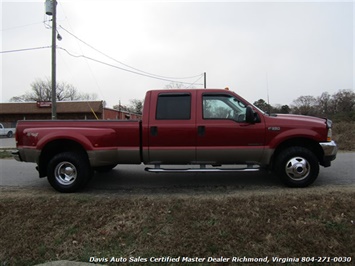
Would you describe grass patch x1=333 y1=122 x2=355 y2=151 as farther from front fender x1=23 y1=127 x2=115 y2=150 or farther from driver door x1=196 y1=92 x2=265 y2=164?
front fender x1=23 y1=127 x2=115 y2=150

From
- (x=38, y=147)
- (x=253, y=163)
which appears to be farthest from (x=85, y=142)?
(x=253, y=163)

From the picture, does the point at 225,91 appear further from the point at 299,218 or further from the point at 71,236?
the point at 71,236

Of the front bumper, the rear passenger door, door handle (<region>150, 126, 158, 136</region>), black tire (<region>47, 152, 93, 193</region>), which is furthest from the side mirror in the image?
black tire (<region>47, 152, 93, 193</region>)

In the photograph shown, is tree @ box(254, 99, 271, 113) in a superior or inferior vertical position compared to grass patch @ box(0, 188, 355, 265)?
superior

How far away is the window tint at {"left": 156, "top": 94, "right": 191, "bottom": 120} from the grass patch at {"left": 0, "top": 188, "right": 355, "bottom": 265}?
157 cm

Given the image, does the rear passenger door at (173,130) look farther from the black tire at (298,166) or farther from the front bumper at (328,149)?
the front bumper at (328,149)

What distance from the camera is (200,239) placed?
3.40m

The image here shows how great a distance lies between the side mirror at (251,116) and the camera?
5051mm

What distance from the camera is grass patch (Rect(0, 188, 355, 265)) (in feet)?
10.8

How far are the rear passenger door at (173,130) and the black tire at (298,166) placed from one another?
169 cm

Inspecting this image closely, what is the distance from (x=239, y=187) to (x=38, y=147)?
158 inches

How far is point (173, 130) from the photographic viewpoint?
5.21 m


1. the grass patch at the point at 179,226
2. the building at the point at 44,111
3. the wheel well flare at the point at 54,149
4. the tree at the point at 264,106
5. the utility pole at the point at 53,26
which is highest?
the utility pole at the point at 53,26

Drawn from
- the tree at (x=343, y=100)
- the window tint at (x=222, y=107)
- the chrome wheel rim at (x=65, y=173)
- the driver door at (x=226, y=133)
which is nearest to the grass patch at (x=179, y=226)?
the chrome wheel rim at (x=65, y=173)
